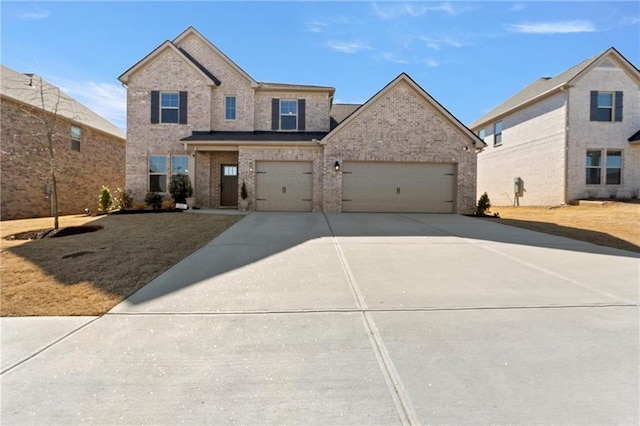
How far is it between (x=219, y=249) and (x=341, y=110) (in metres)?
14.9

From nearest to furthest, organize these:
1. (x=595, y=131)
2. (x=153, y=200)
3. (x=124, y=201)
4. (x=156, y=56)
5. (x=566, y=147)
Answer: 1. (x=153, y=200)
2. (x=124, y=201)
3. (x=156, y=56)
4. (x=566, y=147)
5. (x=595, y=131)

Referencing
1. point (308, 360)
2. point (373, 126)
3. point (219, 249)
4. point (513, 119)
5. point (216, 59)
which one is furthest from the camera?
point (513, 119)

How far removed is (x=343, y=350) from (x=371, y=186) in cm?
1225

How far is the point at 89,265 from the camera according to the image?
594 cm

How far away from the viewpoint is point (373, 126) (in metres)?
14.8

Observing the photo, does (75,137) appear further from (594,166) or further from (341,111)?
(594,166)

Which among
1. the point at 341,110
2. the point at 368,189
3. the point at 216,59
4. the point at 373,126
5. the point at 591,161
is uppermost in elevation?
the point at 216,59

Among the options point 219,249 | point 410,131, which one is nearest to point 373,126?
point 410,131

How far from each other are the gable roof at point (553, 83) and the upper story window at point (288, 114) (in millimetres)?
14006

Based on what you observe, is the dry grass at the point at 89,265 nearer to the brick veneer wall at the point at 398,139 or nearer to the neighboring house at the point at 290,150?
the neighboring house at the point at 290,150

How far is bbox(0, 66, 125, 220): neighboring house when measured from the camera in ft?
49.7

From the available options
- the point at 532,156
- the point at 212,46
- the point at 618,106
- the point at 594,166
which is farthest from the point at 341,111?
the point at 618,106

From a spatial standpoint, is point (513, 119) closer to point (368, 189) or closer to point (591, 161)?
point (591, 161)

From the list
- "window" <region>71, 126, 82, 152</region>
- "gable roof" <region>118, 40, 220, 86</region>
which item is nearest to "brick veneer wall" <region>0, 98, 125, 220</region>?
"window" <region>71, 126, 82, 152</region>
